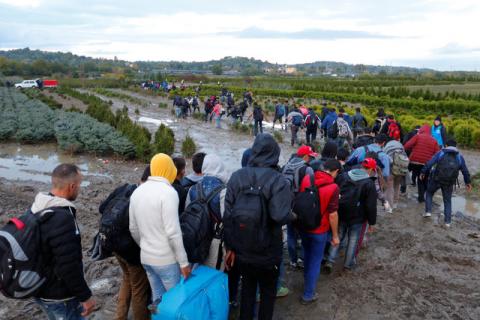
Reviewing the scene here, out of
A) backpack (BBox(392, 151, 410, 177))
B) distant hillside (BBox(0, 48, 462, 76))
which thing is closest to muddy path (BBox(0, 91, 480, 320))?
backpack (BBox(392, 151, 410, 177))

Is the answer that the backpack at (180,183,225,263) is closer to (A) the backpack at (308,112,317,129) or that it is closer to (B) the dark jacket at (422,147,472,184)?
(B) the dark jacket at (422,147,472,184)

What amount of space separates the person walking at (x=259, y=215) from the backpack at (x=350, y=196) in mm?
1810

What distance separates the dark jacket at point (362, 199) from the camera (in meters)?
4.73

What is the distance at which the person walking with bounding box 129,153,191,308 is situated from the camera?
299cm

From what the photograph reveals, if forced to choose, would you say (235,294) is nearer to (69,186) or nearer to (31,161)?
(69,186)

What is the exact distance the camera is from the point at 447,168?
264 inches

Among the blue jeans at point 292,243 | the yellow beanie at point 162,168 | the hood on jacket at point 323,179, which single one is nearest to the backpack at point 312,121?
the blue jeans at point 292,243

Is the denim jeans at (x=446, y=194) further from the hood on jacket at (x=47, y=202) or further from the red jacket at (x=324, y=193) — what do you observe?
the hood on jacket at (x=47, y=202)

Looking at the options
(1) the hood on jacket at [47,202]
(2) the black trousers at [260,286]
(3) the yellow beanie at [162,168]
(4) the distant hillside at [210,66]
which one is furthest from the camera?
(4) the distant hillside at [210,66]

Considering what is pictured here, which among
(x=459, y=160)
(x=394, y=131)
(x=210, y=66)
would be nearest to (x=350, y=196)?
(x=459, y=160)

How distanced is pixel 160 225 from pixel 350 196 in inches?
102

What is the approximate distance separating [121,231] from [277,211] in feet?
4.21

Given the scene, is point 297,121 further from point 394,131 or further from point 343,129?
point 394,131

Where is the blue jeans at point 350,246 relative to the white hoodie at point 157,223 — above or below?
below
